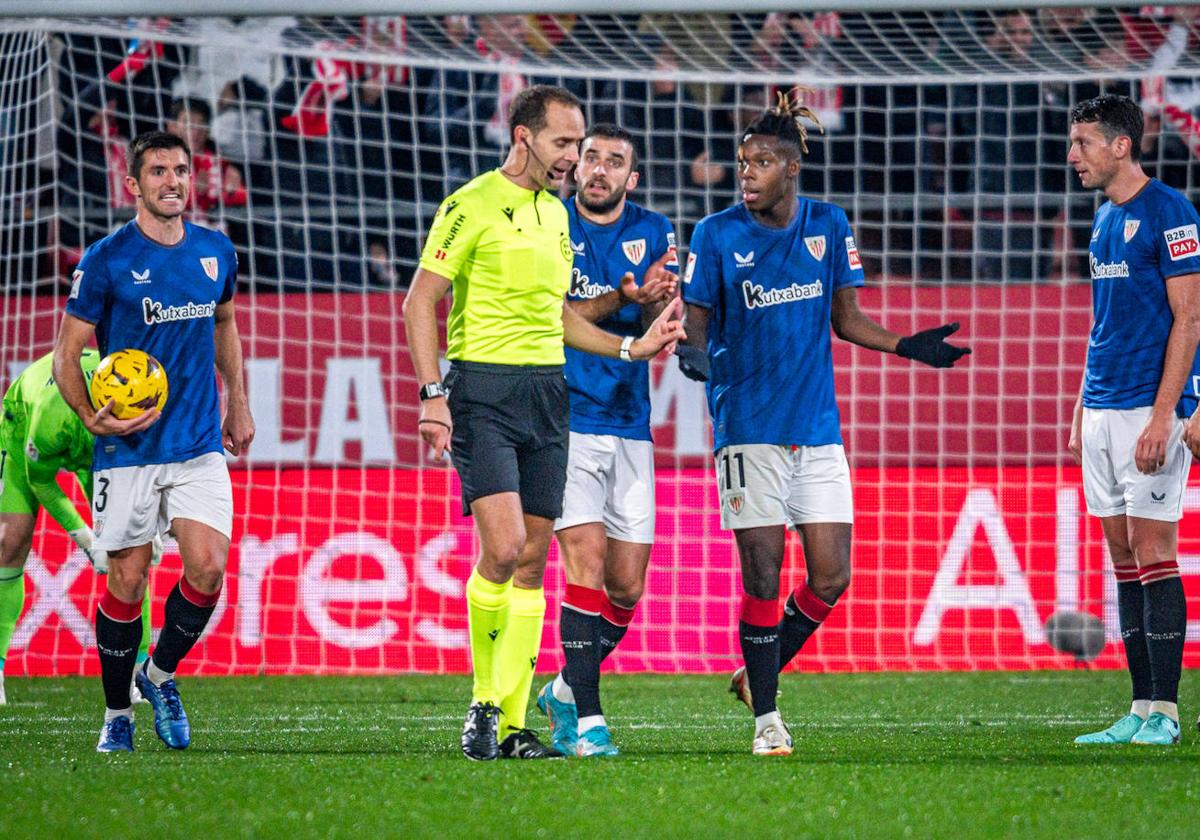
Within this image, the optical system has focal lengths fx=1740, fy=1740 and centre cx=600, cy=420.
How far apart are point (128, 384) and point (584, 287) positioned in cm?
162

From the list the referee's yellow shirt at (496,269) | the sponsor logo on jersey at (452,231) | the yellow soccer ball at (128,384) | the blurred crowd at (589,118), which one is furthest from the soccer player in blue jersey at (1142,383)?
the blurred crowd at (589,118)

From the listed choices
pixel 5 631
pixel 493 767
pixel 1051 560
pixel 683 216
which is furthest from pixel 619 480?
pixel 683 216

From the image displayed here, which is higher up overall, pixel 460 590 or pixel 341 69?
pixel 341 69

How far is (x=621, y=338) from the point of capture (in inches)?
223

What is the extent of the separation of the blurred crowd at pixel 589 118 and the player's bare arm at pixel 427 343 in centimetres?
592

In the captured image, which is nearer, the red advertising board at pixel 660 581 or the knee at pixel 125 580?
the knee at pixel 125 580

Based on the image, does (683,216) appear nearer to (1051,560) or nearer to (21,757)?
(1051,560)

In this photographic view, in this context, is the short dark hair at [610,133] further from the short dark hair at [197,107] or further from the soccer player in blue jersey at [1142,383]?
the short dark hair at [197,107]

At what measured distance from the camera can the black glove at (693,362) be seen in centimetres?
551

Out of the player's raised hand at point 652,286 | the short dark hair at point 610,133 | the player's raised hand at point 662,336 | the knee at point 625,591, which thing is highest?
the short dark hair at point 610,133

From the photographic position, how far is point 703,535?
10.1 m

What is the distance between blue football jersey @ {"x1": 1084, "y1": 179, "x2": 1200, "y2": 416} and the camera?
5.98 m

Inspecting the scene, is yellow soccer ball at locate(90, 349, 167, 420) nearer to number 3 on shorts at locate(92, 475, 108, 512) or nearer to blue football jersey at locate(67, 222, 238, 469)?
blue football jersey at locate(67, 222, 238, 469)

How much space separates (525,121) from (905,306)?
558cm
